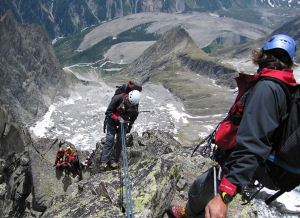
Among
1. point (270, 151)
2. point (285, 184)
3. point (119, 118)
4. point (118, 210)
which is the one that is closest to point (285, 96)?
point (270, 151)

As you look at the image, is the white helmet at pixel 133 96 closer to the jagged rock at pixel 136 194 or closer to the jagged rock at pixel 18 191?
the jagged rock at pixel 136 194

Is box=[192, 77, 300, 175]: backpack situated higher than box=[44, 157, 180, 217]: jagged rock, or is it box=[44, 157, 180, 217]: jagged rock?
box=[192, 77, 300, 175]: backpack

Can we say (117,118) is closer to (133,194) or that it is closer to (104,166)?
(104,166)

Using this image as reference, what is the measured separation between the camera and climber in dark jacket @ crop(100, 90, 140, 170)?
19547 mm

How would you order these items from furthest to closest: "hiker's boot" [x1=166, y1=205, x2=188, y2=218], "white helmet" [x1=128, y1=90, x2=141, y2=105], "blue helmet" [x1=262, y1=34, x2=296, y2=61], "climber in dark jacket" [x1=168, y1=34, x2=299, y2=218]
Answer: "white helmet" [x1=128, y1=90, x2=141, y2=105] → "hiker's boot" [x1=166, y1=205, x2=188, y2=218] → "blue helmet" [x1=262, y1=34, x2=296, y2=61] → "climber in dark jacket" [x1=168, y1=34, x2=299, y2=218]

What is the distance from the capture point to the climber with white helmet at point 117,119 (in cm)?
1953

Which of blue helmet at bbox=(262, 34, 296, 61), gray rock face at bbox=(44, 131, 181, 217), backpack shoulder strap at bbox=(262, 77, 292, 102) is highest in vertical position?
blue helmet at bbox=(262, 34, 296, 61)

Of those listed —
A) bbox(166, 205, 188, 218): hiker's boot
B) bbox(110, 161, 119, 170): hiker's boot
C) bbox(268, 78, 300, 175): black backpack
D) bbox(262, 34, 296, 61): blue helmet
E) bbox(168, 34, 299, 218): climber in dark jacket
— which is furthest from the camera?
bbox(110, 161, 119, 170): hiker's boot

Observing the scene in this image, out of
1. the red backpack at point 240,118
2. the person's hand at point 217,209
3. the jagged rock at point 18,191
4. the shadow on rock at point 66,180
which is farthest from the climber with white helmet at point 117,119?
the person's hand at point 217,209

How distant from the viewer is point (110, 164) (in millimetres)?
21266

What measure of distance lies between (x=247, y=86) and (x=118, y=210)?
5.81 metres

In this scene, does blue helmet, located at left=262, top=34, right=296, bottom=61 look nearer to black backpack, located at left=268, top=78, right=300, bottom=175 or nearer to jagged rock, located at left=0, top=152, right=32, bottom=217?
black backpack, located at left=268, top=78, right=300, bottom=175

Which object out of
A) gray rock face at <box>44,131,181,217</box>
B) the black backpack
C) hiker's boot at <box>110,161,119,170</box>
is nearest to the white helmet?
hiker's boot at <box>110,161,119,170</box>

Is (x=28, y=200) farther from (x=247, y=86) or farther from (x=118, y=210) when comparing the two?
(x=247, y=86)
